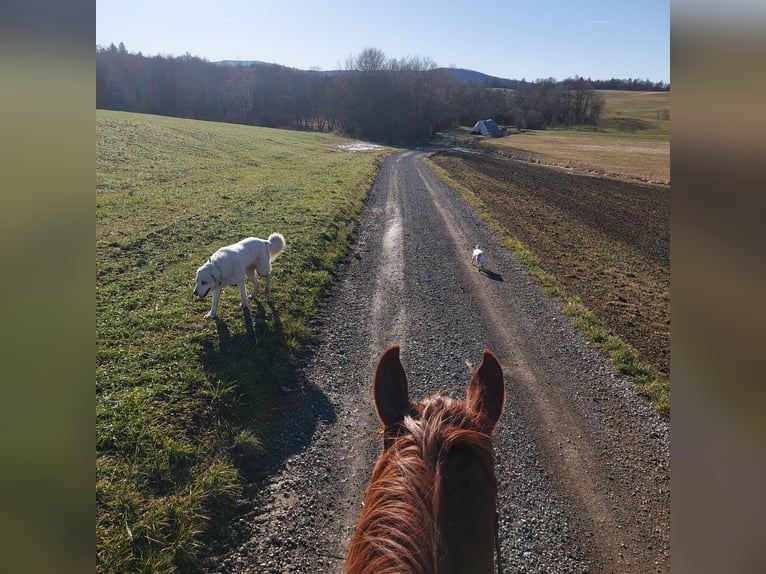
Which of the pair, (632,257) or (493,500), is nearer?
(493,500)

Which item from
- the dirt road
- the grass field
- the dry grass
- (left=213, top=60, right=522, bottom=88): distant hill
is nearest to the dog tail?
the dirt road

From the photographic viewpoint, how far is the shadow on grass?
4975 mm

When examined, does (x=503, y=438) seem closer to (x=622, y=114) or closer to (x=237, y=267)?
(x=237, y=267)

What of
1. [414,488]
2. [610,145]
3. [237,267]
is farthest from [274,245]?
[610,145]

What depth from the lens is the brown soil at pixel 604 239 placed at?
9.36 meters

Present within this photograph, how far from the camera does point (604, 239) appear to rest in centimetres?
1645

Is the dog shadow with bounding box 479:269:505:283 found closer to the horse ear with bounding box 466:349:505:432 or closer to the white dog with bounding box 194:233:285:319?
the white dog with bounding box 194:233:285:319

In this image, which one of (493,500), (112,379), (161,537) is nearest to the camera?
(493,500)

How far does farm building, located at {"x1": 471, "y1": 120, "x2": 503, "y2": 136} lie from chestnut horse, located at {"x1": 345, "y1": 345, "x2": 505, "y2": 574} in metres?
86.4
